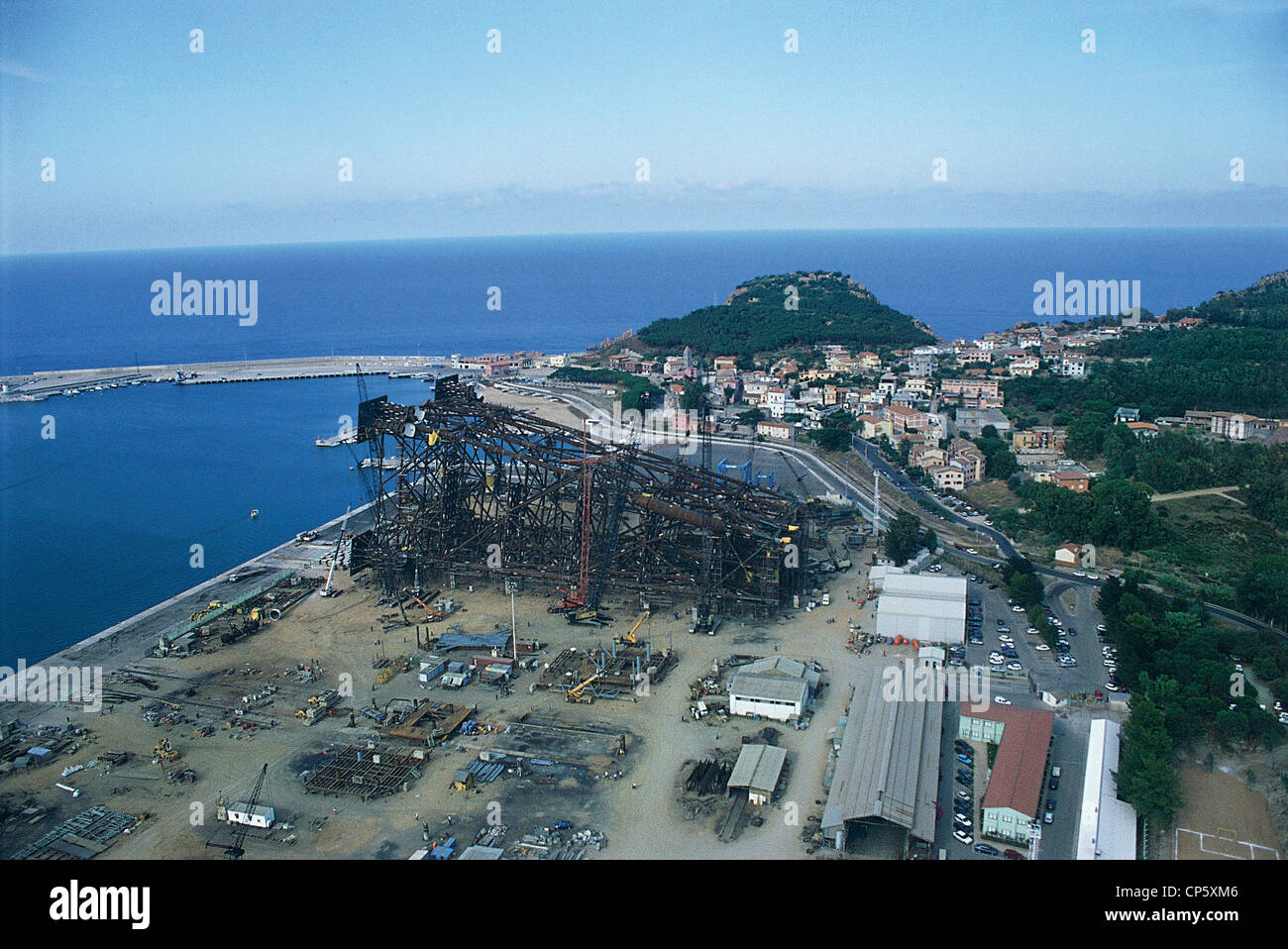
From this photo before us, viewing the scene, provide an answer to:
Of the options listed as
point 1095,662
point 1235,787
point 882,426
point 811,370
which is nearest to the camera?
point 1235,787

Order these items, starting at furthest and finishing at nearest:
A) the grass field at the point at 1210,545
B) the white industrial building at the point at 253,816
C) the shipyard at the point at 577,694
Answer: the grass field at the point at 1210,545 < the white industrial building at the point at 253,816 < the shipyard at the point at 577,694

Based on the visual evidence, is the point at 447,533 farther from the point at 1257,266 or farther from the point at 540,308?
the point at 1257,266

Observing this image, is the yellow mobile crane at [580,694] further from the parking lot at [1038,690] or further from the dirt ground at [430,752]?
the parking lot at [1038,690]

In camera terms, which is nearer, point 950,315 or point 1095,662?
point 1095,662

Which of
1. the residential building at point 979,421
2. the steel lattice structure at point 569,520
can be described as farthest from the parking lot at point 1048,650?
the residential building at point 979,421

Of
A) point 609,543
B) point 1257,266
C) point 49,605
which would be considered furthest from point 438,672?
point 1257,266

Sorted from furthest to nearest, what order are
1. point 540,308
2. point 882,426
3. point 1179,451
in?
point 540,308, point 882,426, point 1179,451

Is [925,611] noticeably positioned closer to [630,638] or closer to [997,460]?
[630,638]
